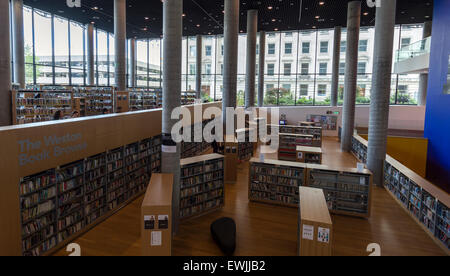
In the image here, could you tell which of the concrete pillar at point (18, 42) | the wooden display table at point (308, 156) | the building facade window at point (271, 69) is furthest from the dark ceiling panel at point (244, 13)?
the wooden display table at point (308, 156)

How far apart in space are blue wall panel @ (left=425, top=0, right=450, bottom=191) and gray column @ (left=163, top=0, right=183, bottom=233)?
10.4m

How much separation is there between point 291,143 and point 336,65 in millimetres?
9031

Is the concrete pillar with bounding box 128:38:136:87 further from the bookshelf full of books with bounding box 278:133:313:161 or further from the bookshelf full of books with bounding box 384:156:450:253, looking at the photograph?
the bookshelf full of books with bounding box 384:156:450:253

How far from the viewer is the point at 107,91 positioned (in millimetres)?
15039

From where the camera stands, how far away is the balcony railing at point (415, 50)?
1316 centimetres

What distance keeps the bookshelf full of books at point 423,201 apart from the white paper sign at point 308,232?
3152 millimetres

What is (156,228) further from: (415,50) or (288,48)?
(288,48)

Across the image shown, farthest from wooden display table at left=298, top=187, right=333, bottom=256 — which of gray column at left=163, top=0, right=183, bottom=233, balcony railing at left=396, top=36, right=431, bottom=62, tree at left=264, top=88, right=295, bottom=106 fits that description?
tree at left=264, top=88, right=295, bottom=106

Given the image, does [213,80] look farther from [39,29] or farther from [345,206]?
[345,206]

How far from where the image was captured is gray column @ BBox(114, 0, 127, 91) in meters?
14.0

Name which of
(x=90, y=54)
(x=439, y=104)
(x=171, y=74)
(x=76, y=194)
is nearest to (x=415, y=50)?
(x=439, y=104)

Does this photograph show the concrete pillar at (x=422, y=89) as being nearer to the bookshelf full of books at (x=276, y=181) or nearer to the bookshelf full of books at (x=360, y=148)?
the bookshelf full of books at (x=360, y=148)
